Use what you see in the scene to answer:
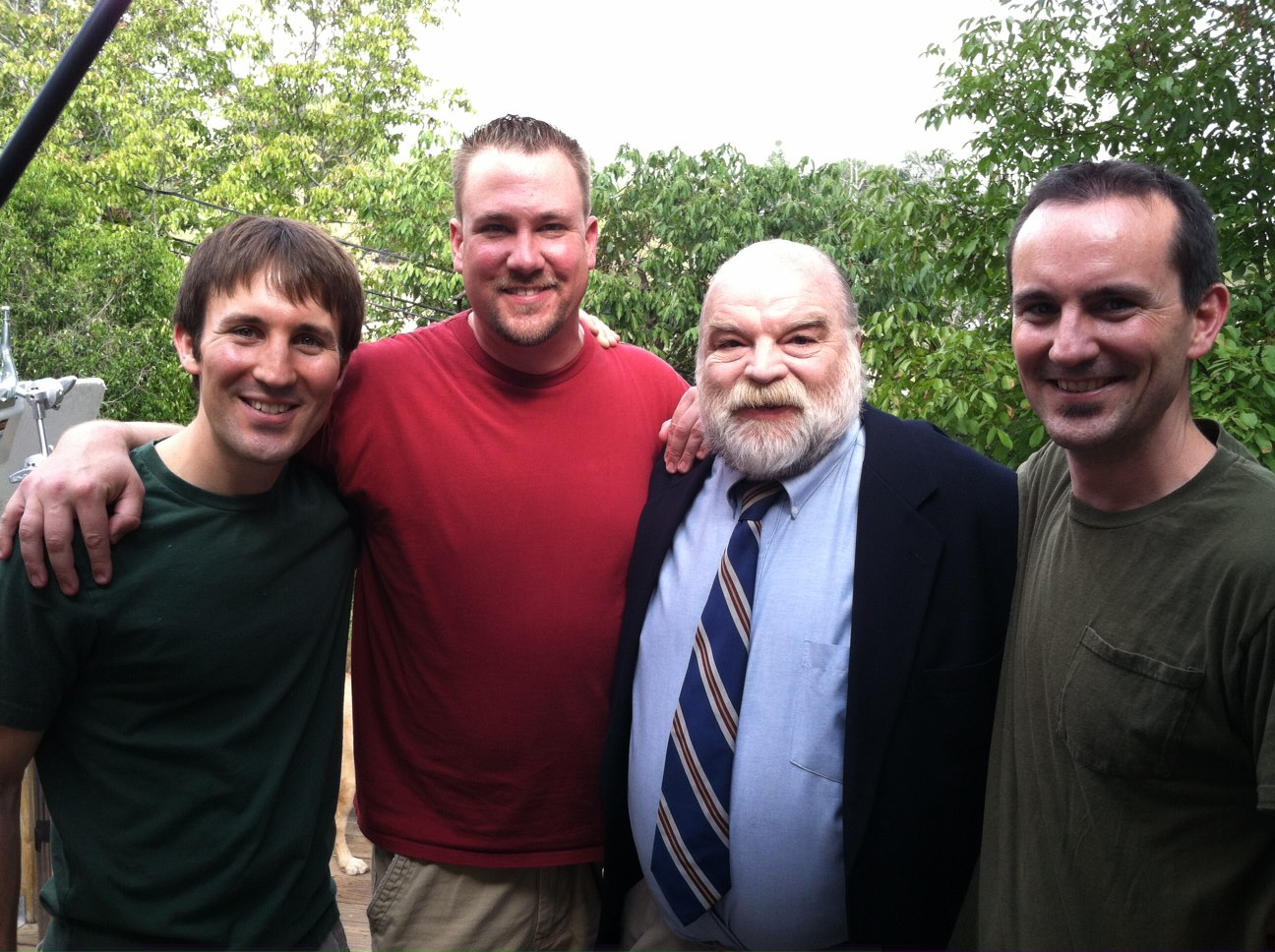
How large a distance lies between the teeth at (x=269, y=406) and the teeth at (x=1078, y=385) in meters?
1.28

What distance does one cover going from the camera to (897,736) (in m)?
2.04

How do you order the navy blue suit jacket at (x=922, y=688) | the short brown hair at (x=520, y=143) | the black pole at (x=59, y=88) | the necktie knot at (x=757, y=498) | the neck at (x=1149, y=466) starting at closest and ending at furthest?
1. the black pole at (x=59, y=88)
2. the neck at (x=1149, y=466)
3. the navy blue suit jacket at (x=922, y=688)
4. the necktie knot at (x=757, y=498)
5. the short brown hair at (x=520, y=143)

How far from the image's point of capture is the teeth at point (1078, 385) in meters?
1.83

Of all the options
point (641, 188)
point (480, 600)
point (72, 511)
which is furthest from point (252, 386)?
point (641, 188)

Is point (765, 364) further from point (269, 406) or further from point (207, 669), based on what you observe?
point (207, 669)

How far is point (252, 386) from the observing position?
6.39ft

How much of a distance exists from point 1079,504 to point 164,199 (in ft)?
52.0

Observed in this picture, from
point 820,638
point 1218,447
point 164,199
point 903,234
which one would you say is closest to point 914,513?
point 820,638

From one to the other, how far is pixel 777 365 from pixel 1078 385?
23.8 inches

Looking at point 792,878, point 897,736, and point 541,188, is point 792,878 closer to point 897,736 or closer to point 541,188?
point 897,736

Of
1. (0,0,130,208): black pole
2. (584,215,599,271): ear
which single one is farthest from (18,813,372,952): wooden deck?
(0,0,130,208): black pole

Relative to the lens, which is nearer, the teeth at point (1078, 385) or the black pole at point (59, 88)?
the black pole at point (59, 88)

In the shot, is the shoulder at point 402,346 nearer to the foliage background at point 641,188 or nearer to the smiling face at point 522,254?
the smiling face at point 522,254

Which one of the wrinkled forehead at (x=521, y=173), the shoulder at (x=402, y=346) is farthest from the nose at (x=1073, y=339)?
the shoulder at (x=402, y=346)
